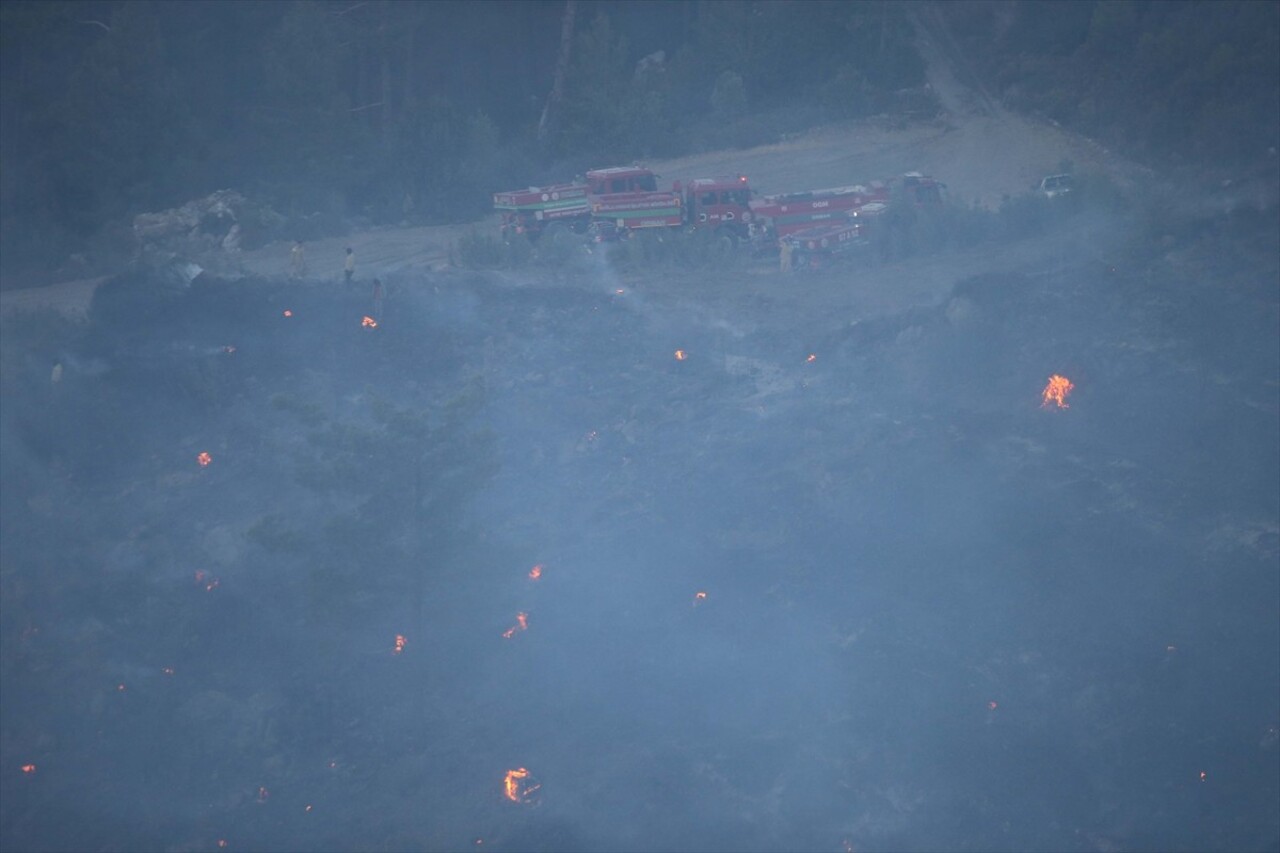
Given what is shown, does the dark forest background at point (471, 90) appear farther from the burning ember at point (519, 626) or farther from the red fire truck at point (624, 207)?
the burning ember at point (519, 626)

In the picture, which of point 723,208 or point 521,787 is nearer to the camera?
point 521,787

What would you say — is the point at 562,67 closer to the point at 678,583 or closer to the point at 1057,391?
the point at 1057,391

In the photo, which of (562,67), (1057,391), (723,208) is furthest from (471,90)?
(1057,391)

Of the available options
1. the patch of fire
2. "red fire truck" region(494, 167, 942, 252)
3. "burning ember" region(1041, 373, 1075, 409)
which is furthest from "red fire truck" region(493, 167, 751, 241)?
the patch of fire

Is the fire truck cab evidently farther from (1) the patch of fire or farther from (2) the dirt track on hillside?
(1) the patch of fire

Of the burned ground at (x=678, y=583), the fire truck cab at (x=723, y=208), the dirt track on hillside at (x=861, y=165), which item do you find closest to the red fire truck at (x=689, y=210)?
the fire truck cab at (x=723, y=208)

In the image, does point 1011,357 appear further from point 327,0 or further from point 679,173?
point 327,0
